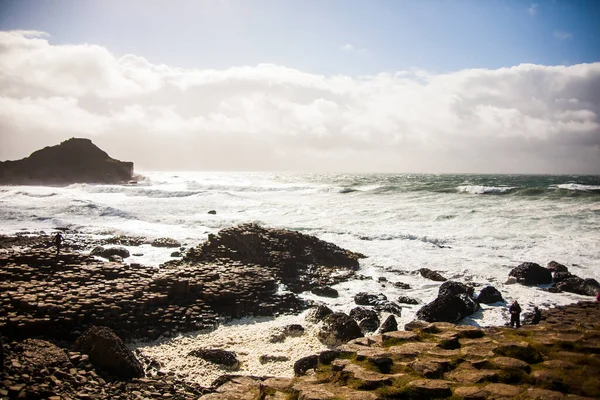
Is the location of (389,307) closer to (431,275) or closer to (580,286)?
(431,275)

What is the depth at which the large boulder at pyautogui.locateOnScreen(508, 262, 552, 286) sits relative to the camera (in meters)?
17.3

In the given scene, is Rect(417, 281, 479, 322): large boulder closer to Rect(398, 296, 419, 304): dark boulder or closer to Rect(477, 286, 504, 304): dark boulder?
Rect(477, 286, 504, 304): dark boulder

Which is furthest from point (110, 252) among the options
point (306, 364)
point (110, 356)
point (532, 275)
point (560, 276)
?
point (560, 276)

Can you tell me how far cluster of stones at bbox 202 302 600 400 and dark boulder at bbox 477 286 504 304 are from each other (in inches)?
323

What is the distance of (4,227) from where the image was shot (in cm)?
3183

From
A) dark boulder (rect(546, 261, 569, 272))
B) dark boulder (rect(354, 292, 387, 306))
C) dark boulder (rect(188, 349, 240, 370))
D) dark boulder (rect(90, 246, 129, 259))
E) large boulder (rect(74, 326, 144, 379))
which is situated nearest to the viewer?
large boulder (rect(74, 326, 144, 379))

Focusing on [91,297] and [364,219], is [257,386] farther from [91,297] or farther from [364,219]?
[364,219]

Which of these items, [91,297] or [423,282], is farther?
[423,282]

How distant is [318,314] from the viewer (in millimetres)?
13297

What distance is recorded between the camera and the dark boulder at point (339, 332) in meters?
11.1

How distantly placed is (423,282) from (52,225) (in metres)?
32.5

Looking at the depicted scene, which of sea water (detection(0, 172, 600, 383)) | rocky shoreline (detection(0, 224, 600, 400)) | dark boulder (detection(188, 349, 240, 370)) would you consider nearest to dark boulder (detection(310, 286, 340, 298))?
rocky shoreline (detection(0, 224, 600, 400))

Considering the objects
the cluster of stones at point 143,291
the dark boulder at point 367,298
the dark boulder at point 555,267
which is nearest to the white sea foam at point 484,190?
the dark boulder at point 555,267

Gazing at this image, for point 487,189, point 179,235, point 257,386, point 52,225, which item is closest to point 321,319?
point 257,386
